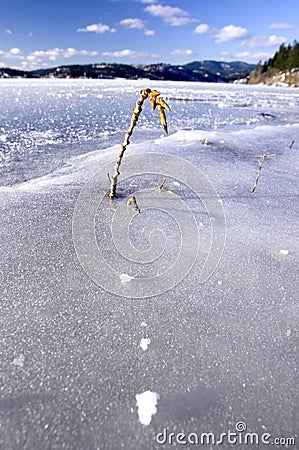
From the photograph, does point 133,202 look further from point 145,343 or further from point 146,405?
point 146,405

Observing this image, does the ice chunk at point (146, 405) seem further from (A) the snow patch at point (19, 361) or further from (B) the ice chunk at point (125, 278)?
(B) the ice chunk at point (125, 278)

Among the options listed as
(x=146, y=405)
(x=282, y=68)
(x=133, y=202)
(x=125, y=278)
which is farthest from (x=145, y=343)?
(x=282, y=68)

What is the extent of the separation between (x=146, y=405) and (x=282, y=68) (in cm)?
10458

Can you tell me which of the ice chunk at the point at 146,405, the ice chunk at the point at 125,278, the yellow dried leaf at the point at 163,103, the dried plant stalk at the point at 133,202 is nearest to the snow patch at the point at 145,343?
the ice chunk at the point at 146,405

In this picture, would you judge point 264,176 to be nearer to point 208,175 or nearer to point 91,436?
point 208,175

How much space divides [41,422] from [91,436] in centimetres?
22

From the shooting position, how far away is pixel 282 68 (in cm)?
A: 8606

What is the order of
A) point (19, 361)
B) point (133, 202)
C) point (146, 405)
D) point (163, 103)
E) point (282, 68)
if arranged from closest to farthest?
point (146, 405), point (19, 361), point (163, 103), point (133, 202), point (282, 68)

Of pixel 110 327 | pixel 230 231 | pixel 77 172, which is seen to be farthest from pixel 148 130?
pixel 110 327

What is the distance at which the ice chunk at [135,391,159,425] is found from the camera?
1.25 metres

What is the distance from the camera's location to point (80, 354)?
1497mm

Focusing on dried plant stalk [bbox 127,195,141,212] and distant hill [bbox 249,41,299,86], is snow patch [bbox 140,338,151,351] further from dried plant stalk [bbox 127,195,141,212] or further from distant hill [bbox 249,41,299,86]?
distant hill [bbox 249,41,299,86]

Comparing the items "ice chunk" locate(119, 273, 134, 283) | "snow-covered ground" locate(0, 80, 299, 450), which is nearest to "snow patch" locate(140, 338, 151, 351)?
"snow-covered ground" locate(0, 80, 299, 450)

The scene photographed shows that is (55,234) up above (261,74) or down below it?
below
